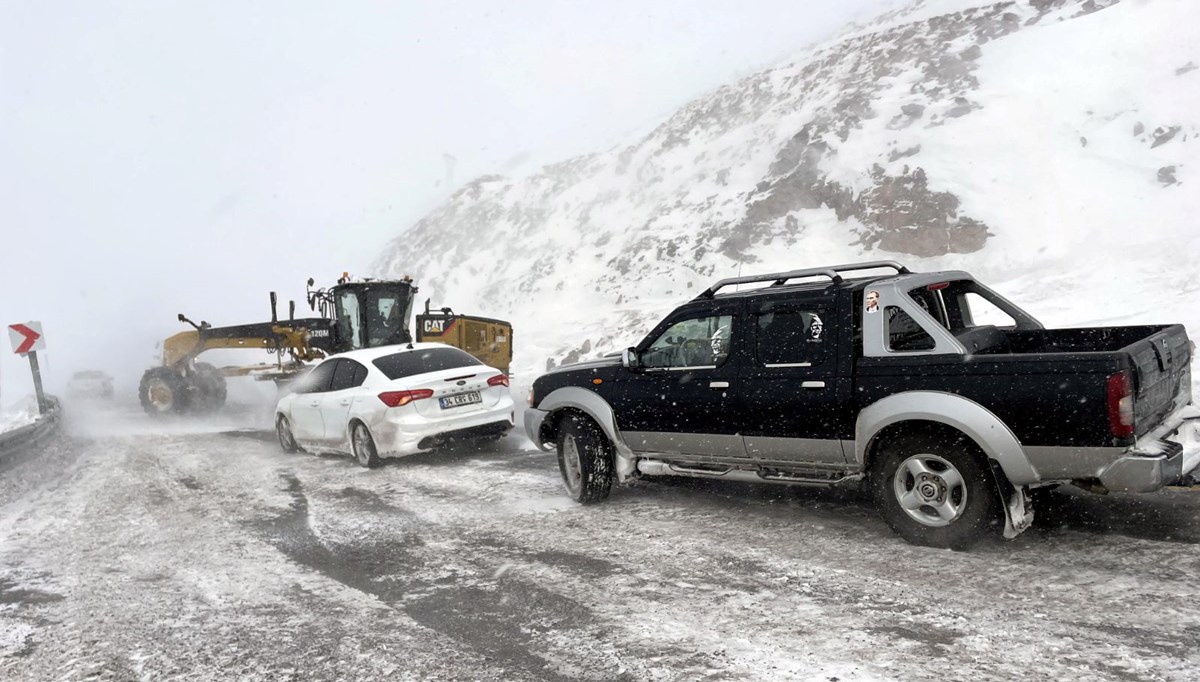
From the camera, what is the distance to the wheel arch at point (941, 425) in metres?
4.86

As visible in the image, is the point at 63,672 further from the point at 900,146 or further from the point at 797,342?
the point at 900,146

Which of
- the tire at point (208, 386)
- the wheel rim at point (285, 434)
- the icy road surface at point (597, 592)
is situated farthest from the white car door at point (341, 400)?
the tire at point (208, 386)

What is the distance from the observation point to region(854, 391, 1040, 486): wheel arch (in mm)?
4859

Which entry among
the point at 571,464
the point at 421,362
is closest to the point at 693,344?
the point at 571,464

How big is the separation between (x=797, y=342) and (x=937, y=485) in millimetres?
1349

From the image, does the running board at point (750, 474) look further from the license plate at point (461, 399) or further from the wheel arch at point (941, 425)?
the license plate at point (461, 399)

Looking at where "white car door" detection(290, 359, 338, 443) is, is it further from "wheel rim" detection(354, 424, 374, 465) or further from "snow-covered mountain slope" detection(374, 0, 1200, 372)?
"snow-covered mountain slope" detection(374, 0, 1200, 372)

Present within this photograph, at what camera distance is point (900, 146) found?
30.7m

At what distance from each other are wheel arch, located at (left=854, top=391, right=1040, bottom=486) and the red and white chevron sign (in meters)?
16.0

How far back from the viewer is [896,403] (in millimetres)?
5277

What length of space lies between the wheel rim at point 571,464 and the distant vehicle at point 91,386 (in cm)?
2441

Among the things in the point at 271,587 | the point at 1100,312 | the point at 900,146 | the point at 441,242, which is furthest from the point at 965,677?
the point at 441,242

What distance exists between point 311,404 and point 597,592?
739 centimetres

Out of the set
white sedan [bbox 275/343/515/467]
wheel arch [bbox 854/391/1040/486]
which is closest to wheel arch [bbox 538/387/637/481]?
wheel arch [bbox 854/391/1040/486]
